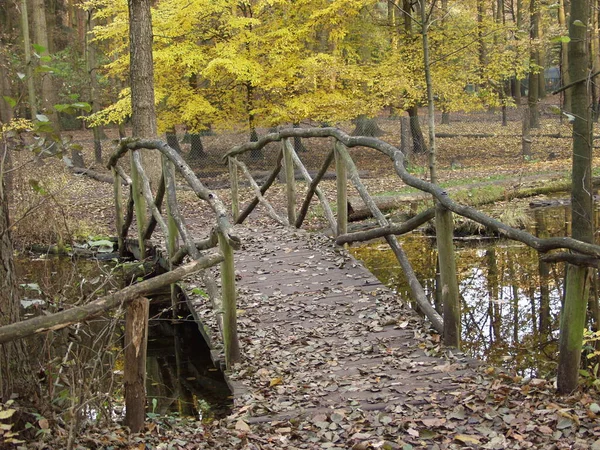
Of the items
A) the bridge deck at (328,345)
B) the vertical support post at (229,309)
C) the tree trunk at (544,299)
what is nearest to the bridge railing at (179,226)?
the vertical support post at (229,309)

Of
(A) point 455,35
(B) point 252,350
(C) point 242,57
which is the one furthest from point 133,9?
(A) point 455,35

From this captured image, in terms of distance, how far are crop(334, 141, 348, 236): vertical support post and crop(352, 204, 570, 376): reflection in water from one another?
1555 millimetres

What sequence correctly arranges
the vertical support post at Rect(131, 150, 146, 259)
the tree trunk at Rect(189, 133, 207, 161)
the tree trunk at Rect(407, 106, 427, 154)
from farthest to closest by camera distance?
the tree trunk at Rect(189, 133, 207, 161), the tree trunk at Rect(407, 106, 427, 154), the vertical support post at Rect(131, 150, 146, 259)

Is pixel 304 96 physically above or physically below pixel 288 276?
above

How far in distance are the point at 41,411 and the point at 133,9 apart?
32.9 ft

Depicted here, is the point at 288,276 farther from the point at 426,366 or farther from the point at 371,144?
the point at 426,366

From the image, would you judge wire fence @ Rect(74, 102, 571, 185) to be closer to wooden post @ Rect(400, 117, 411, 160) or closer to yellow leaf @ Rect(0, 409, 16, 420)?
wooden post @ Rect(400, 117, 411, 160)

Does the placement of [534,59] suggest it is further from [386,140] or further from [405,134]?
[405,134]

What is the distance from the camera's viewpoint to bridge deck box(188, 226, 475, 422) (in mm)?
4852

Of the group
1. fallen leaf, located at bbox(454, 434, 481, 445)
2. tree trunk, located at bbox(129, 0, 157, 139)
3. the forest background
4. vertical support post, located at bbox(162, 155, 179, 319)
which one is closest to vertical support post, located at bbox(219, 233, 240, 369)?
fallen leaf, located at bbox(454, 434, 481, 445)

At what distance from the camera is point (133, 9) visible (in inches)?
485

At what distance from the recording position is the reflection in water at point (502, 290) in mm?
7094

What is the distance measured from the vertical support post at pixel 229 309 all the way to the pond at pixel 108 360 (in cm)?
50

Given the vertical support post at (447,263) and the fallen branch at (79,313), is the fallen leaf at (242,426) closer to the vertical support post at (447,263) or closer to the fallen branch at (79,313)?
the fallen branch at (79,313)
